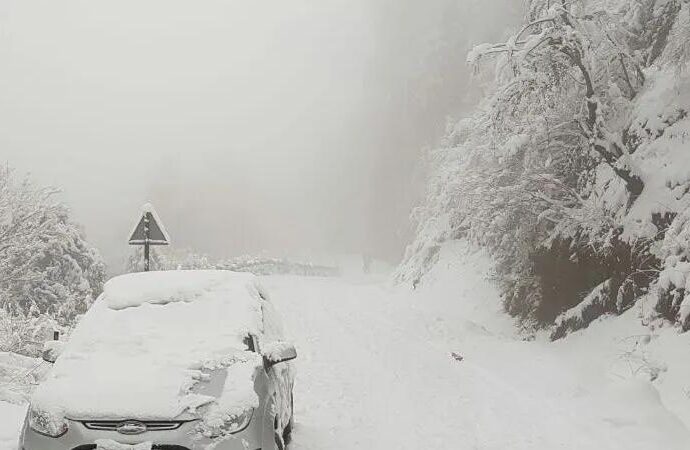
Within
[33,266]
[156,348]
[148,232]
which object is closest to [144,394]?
[156,348]

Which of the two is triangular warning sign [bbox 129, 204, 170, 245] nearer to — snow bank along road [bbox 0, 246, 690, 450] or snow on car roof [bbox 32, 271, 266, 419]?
snow bank along road [bbox 0, 246, 690, 450]

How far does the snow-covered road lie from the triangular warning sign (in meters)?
3.73

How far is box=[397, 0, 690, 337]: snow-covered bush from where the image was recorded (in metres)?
11.7

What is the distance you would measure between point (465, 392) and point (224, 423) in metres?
6.15

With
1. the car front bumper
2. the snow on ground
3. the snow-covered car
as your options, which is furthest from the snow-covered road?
the snow on ground

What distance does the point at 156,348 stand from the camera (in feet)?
20.0

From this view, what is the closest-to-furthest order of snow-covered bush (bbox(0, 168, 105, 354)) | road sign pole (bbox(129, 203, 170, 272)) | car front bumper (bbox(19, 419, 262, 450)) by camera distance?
1. car front bumper (bbox(19, 419, 262, 450))
2. snow-covered bush (bbox(0, 168, 105, 354))
3. road sign pole (bbox(129, 203, 170, 272))

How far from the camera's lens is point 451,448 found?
7.87 m

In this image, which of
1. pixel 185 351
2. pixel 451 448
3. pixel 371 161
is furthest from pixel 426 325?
pixel 371 161

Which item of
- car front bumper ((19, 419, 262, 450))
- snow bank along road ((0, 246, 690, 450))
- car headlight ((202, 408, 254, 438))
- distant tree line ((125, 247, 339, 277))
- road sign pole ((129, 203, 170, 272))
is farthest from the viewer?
distant tree line ((125, 247, 339, 277))

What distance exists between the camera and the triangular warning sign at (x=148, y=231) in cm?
1340

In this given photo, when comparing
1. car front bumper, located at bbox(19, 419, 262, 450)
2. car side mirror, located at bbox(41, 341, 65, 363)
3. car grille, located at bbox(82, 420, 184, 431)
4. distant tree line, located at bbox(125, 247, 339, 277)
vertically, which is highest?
car side mirror, located at bbox(41, 341, 65, 363)

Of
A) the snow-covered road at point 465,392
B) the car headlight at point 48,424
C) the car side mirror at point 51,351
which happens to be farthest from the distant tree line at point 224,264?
the car headlight at point 48,424

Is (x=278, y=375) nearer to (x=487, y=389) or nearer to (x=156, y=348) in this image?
(x=156, y=348)
